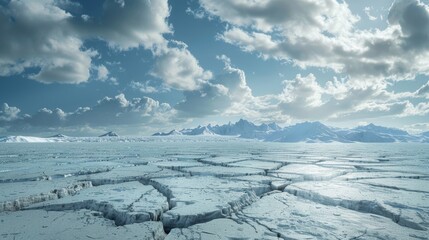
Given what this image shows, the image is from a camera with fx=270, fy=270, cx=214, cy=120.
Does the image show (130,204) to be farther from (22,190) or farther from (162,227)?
(22,190)

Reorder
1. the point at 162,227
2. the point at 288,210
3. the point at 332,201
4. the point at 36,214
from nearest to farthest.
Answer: the point at 162,227, the point at 36,214, the point at 288,210, the point at 332,201

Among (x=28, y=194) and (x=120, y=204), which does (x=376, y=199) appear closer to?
(x=120, y=204)

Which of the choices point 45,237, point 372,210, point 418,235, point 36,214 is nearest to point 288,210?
point 372,210

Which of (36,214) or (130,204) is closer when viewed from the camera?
(36,214)

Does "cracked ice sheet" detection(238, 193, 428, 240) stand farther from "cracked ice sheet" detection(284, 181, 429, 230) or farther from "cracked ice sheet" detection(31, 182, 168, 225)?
"cracked ice sheet" detection(31, 182, 168, 225)

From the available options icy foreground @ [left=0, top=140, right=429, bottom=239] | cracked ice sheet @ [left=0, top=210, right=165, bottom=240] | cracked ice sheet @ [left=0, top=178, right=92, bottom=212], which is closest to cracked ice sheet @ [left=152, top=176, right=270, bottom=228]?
icy foreground @ [left=0, top=140, right=429, bottom=239]

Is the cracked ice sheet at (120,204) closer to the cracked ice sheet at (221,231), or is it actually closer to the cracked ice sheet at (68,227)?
the cracked ice sheet at (68,227)
